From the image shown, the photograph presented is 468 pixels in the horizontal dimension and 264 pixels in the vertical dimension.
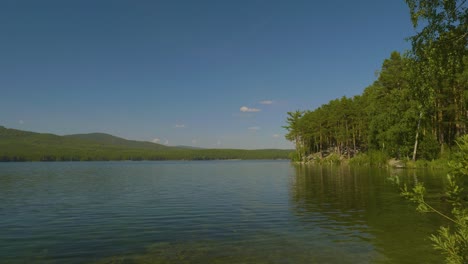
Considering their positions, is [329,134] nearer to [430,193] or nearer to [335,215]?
[430,193]

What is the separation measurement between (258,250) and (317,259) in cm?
237

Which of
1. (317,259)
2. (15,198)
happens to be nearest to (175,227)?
(317,259)

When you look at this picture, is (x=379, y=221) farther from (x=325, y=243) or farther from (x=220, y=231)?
(x=220, y=231)

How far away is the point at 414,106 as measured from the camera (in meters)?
55.4

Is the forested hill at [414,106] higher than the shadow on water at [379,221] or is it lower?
higher

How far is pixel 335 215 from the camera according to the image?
19188 mm

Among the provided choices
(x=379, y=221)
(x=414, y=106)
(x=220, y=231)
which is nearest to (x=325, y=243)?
(x=220, y=231)

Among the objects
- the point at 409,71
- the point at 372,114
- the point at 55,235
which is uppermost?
the point at 372,114

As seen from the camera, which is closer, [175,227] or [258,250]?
[258,250]

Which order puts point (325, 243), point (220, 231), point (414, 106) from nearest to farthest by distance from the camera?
point (325, 243), point (220, 231), point (414, 106)

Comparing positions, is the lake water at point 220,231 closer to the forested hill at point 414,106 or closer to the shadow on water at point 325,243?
the shadow on water at point 325,243

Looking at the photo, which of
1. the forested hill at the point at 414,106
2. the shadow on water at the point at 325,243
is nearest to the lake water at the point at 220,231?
the shadow on water at the point at 325,243

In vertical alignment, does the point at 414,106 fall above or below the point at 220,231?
above

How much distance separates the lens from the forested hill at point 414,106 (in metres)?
15.8
